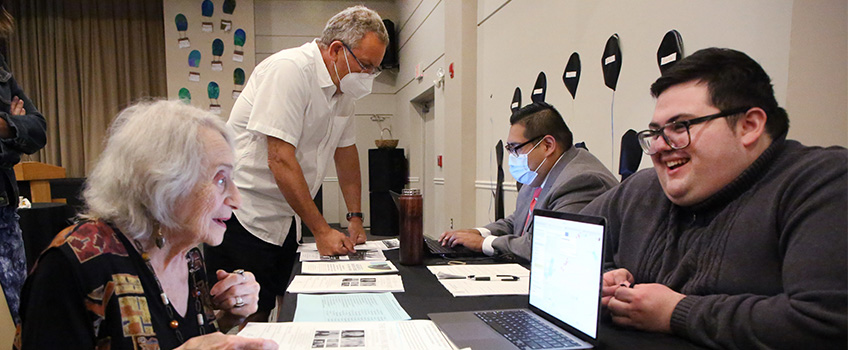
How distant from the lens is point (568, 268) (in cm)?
89

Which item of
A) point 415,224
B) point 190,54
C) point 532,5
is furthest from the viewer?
point 190,54

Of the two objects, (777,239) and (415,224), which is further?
(415,224)

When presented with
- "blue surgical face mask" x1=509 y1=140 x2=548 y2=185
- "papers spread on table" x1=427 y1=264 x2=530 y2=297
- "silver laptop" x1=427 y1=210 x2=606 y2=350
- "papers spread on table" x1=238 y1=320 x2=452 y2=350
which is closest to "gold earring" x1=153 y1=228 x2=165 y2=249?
"papers spread on table" x1=238 y1=320 x2=452 y2=350

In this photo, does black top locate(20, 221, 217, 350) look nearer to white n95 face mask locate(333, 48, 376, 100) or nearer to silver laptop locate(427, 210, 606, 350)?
silver laptop locate(427, 210, 606, 350)

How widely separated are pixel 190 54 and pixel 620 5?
5.58m

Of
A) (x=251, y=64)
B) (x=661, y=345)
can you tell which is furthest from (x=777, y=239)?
(x=251, y=64)

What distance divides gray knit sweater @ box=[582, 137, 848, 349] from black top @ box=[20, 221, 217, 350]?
911mm

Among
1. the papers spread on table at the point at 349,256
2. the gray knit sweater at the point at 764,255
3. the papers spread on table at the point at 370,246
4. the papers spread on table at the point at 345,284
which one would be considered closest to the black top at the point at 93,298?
the papers spread on table at the point at 345,284

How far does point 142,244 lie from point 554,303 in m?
0.77

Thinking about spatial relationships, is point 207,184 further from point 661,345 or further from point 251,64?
point 251,64

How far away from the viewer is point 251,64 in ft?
20.7

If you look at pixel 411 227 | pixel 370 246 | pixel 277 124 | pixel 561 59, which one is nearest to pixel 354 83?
pixel 277 124

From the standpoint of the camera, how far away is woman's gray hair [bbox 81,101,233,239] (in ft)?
2.75

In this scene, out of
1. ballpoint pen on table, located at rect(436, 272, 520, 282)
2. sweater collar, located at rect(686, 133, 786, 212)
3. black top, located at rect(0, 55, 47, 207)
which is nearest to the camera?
sweater collar, located at rect(686, 133, 786, 212)
